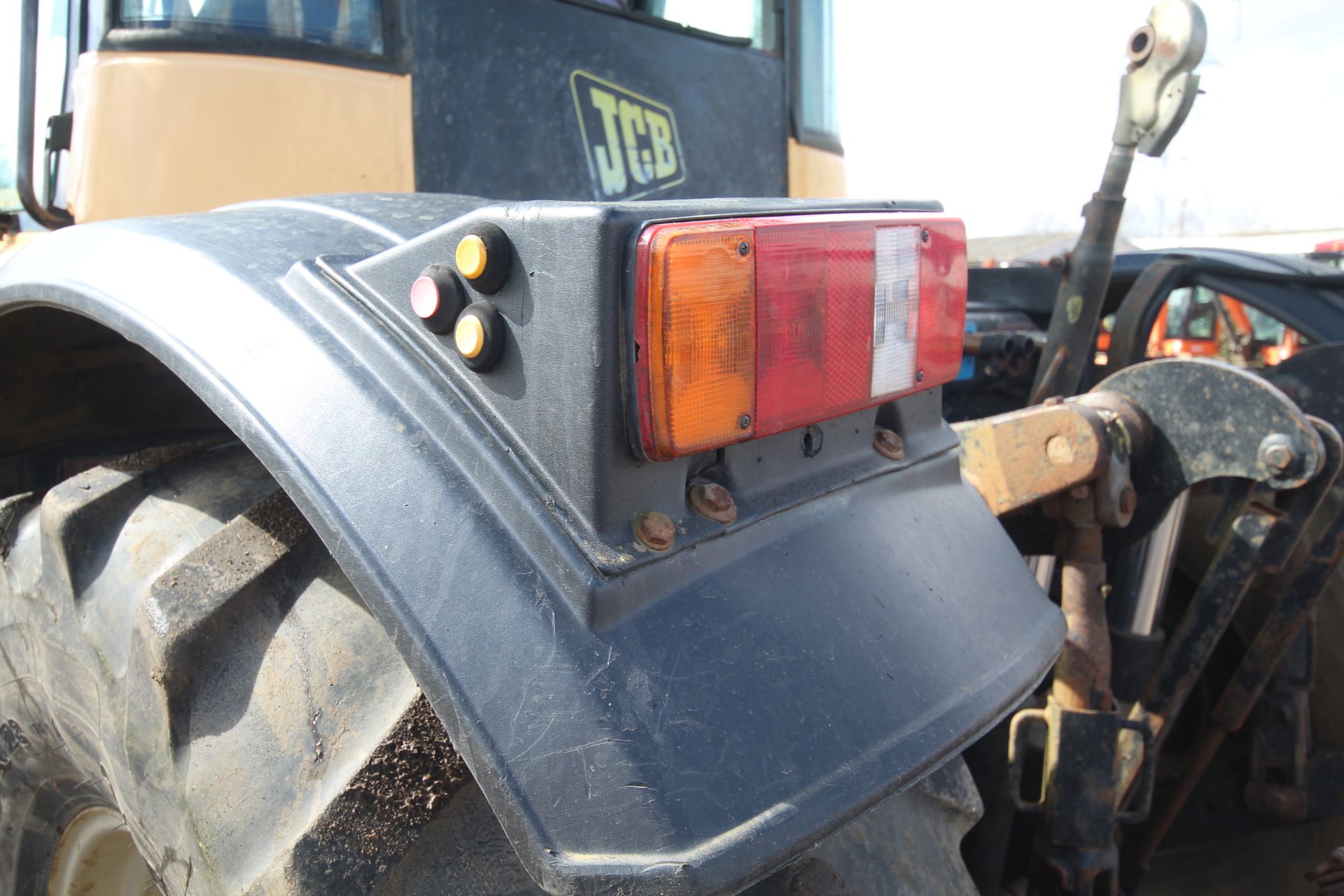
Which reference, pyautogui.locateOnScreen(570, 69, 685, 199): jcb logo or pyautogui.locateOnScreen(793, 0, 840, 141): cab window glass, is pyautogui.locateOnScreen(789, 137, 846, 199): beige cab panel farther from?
pyautogui.locateOnScreen(570, 69, 685, 199): jcb logo

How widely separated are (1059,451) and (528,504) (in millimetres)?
991

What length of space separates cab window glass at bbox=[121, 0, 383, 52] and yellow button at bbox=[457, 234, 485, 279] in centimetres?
87

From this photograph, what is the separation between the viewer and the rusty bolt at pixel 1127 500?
61.0 inches

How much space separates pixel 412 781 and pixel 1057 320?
1.72 m

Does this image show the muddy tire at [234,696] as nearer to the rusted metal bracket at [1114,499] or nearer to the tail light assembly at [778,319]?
the tail light assembly at [778,319]

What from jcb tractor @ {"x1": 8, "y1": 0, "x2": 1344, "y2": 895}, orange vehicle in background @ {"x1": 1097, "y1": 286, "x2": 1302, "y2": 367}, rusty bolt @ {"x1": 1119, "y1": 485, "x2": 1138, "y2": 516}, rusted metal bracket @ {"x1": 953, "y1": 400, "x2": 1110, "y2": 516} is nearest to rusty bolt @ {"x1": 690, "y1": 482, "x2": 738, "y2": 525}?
jcb tractor @ {"x1": 8, "y1": 0, "x2": 1344, "y2": 895}

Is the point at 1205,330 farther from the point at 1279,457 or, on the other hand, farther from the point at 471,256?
the point at 471,256

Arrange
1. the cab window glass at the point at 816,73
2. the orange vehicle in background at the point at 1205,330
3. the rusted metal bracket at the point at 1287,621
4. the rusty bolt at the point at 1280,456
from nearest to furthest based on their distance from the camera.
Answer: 1. the rusty bolt at the point at 1280,456
2. the rusted metal bracket at the point at 1287,621
3. the cab window glass at the point at 816,73
4. the orange vehicle in background at the point at 1205,330

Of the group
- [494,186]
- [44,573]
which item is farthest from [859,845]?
[494,186]

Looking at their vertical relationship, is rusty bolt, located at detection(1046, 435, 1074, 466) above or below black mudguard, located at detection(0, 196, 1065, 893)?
below

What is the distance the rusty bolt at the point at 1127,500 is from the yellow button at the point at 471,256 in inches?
45.0

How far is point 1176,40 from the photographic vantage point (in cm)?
194

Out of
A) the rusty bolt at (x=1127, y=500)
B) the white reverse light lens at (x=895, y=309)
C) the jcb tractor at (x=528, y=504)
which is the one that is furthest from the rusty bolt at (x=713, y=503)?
the rusty bolt at (x=1127, y=500)

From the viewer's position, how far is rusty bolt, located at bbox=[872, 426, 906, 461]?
1076 mm
